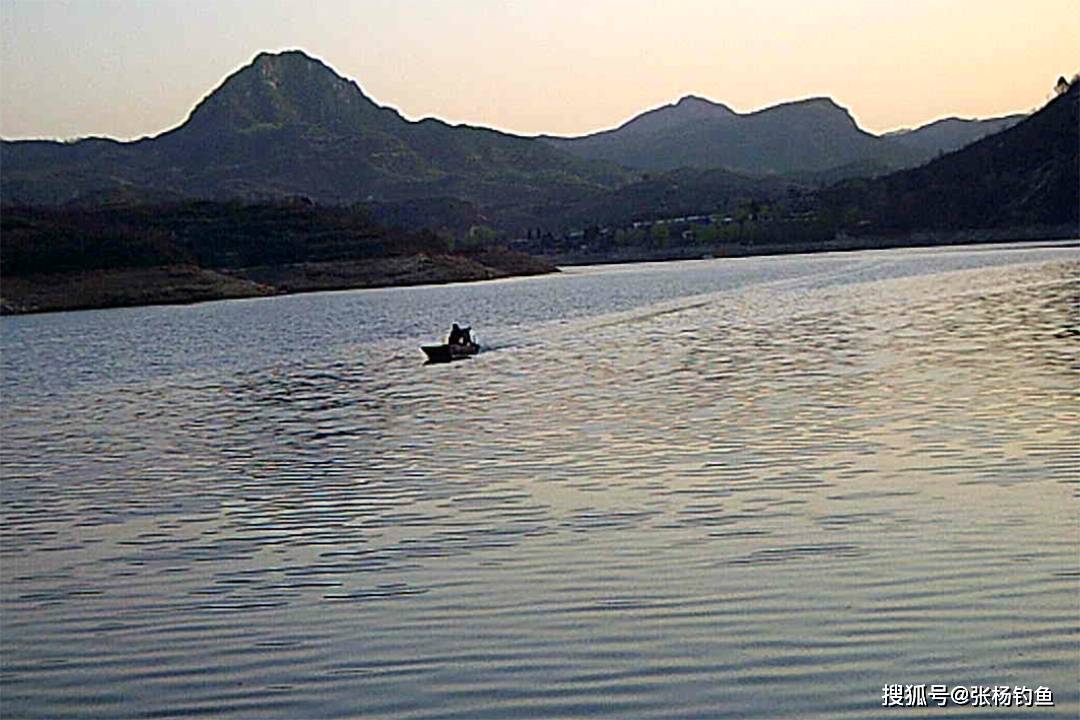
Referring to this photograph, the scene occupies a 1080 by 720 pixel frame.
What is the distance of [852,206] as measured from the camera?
651 ft

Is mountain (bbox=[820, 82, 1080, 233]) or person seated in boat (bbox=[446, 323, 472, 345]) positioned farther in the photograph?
mountain (bbox=[820, 82, 1080, 233])

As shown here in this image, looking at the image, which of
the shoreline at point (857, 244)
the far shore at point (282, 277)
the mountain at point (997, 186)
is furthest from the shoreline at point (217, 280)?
the mountain at point (997, 186)

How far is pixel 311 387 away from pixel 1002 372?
15.0 meters

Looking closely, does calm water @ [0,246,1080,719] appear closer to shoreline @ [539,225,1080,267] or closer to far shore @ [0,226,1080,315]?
far shore @ [0,226,1080,315]

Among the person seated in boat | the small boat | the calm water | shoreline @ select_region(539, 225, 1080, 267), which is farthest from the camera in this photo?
shoreline @ select_region(539, 225, 1080, 267)

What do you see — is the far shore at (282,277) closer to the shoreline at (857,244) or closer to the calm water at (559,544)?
the shoreline at (857,244)

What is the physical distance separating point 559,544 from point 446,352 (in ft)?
90.5

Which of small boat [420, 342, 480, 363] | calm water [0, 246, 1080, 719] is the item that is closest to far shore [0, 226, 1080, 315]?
small boat [420, 342, 480, 363]

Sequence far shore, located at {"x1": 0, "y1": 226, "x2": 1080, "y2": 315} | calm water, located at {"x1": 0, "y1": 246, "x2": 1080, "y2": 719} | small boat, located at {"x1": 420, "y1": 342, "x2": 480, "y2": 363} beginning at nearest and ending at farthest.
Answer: calm water, located at {"x1": 0, "y1": 246, "x2": 1080, "y2": 719}, small boat, located at {"x1": 420, "y1": 342, "x2": 480, "y2": 363}, far shore, located at {"x1": 0, "y1": 226, "x2": 1080, "y2": 315}

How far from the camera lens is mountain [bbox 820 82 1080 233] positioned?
16938 cm

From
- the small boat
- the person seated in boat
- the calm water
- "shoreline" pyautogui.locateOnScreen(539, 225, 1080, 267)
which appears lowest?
"shoreline" pyautogui.locateOnScreen(539, 225, 1080, 267)

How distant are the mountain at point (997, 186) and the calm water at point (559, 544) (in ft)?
475

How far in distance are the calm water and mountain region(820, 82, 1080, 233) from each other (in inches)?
5694

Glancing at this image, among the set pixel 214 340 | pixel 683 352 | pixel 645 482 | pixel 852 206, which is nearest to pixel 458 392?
pixel 683 352
